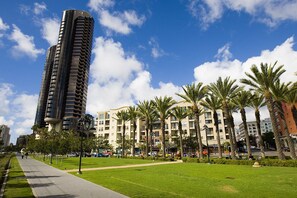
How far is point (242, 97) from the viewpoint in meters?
40.8

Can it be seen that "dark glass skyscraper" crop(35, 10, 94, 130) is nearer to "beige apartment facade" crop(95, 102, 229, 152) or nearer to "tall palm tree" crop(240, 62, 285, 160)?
"beige apartment facade" crop(95, 102, 229, 152)

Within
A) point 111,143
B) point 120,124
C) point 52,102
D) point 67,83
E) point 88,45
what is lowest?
point 111,143

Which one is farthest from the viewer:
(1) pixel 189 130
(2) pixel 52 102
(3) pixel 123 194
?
(2) pixel 52 102

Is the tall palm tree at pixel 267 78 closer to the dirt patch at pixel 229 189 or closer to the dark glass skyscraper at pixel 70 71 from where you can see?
the dirt patch at pixel 229 189

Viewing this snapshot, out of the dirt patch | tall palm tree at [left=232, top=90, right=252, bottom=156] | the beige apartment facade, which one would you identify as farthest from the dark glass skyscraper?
the dirt patch

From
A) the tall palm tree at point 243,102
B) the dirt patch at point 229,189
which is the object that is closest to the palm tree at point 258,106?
the tall palm tree at point 243,102

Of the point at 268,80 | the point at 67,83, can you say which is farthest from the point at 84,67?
the point at 268,80

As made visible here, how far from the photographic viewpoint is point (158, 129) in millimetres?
106500

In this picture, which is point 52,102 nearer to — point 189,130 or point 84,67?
point 84,67

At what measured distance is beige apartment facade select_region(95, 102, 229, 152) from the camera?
9438cm

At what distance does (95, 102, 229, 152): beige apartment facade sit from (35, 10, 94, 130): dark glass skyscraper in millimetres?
30350

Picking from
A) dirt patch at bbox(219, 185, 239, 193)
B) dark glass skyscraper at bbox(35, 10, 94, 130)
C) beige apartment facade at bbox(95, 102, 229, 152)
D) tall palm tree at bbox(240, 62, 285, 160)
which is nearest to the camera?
dirt patch at bbox(219, 185, 239, 193)

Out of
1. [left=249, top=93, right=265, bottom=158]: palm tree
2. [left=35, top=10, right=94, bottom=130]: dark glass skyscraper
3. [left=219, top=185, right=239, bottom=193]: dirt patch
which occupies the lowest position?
[left=219, top=185, right=239, bottom=193]: dirt patch

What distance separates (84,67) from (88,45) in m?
19.3
